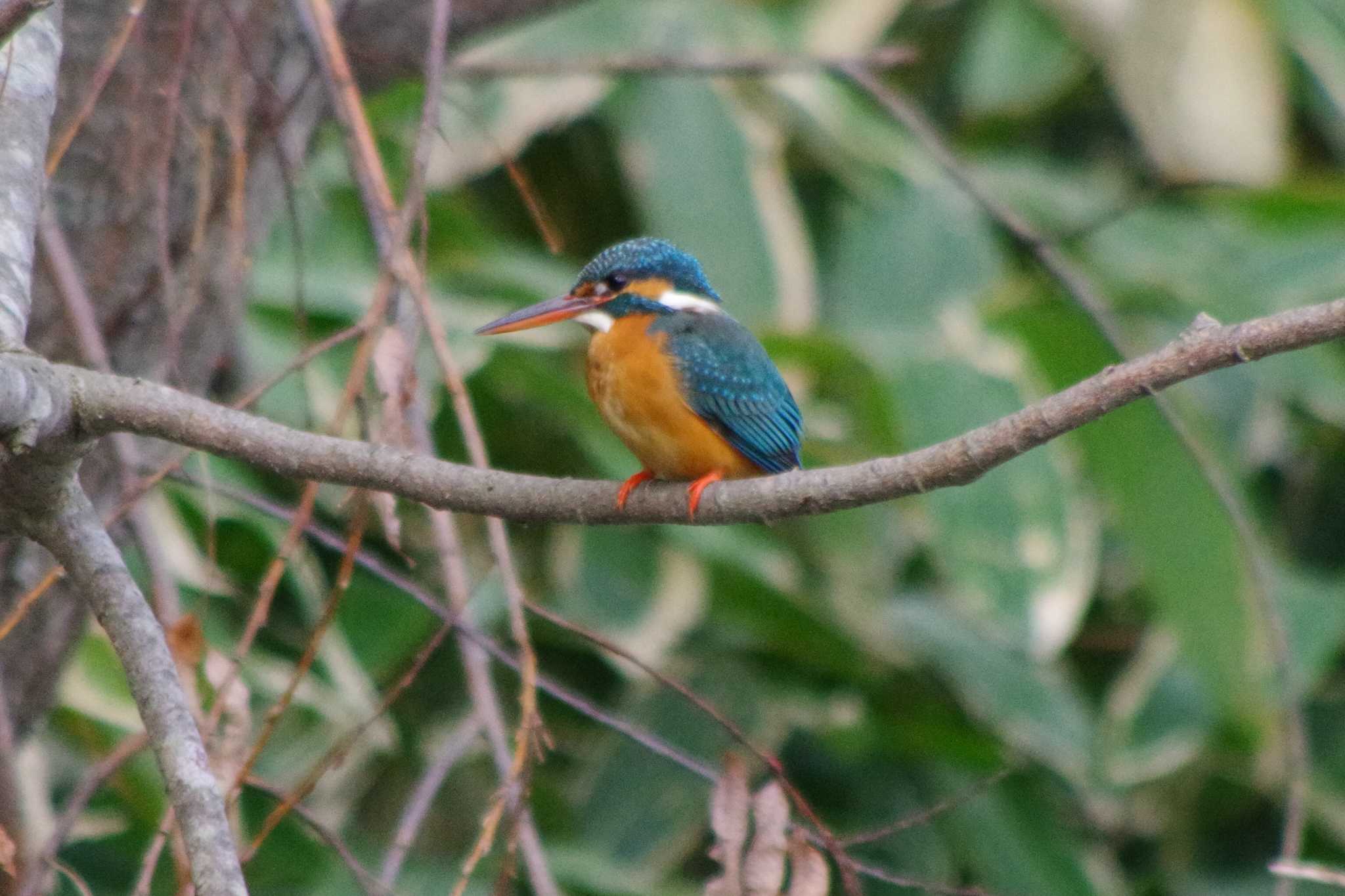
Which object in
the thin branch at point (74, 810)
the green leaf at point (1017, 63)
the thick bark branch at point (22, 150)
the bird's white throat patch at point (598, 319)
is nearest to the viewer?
the thick bark branch at point (22, 150)

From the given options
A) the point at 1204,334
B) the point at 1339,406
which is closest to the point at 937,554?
the point at 1339,406

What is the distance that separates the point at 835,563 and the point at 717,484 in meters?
1.94

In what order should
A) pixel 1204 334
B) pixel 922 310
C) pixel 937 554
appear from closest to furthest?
pixel 1204 334
pixel 937 554
pixel 922 310

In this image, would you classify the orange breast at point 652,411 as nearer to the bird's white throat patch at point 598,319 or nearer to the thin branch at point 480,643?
the bird's white throat patch at point 598,319

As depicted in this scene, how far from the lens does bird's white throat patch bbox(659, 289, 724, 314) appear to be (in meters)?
2.33

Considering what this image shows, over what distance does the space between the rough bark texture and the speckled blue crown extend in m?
0.41

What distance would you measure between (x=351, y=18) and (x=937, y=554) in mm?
1495

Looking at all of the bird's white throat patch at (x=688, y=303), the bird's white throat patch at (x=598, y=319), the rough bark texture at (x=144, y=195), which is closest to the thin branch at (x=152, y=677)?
the rough bark texture at (x=144, y=195)

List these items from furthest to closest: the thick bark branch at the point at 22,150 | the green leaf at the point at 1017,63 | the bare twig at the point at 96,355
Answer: the green leaf at the point at 1017,63, the bare twig at the point at 96,355, the thick bark branch at the point at 22,150

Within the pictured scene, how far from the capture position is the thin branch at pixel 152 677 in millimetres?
1193

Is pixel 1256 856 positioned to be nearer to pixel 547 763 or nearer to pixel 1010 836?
pixel 1010 836

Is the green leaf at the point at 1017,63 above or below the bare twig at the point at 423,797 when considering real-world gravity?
above

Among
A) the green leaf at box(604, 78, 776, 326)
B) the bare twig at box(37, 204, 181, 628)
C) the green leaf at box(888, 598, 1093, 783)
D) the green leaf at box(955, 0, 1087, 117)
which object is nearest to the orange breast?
the bare twig at box(37, 204, 181, 628)

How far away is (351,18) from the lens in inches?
101
